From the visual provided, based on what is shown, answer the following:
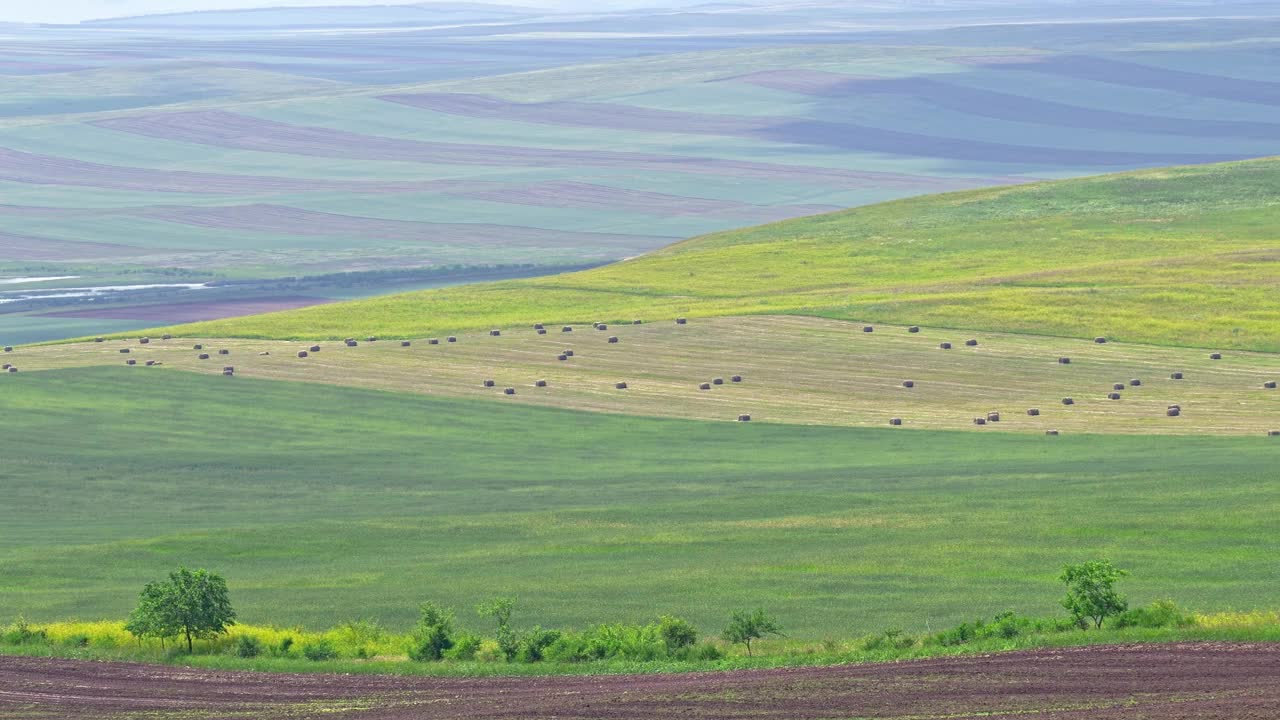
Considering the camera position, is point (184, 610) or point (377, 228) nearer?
point (184, 610)

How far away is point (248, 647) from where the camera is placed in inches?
1355

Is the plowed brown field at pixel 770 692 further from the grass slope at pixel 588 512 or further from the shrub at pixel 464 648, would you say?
the grass slope at pixel 588 512

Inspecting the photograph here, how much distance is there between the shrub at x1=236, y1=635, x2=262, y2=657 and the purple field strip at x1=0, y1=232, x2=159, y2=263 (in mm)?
132773

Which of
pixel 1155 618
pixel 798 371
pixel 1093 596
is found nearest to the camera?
pixel 1155 618

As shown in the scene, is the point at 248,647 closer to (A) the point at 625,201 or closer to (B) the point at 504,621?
(B) the point at 504,621

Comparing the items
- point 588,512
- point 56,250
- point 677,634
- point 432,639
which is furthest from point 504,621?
point 56,250

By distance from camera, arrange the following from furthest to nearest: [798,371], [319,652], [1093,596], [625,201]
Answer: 1. [625,201]
2. [798,371]
3. [319,652]
4. [1093,596]

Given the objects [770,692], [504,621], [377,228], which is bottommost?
[770,692]

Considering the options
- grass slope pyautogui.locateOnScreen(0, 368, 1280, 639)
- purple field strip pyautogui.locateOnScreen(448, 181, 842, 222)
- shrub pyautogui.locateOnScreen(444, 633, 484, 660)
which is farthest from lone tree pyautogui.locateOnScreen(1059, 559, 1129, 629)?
purple field strip pyautogui.locateOnScreen(448, 181, 842, 222)

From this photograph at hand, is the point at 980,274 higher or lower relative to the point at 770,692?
higher

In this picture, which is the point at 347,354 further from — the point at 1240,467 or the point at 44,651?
the point at 44,651

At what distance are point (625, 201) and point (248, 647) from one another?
153 metres

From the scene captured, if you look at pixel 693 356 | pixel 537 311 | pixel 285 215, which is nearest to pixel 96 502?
pixel 693 356

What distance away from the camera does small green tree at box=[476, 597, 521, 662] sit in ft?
108
